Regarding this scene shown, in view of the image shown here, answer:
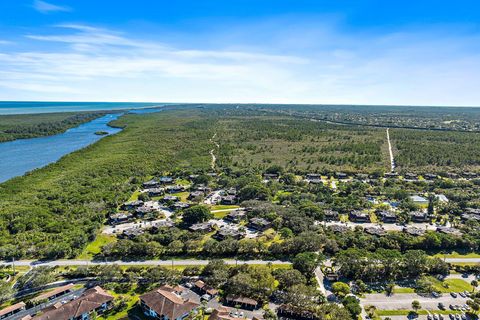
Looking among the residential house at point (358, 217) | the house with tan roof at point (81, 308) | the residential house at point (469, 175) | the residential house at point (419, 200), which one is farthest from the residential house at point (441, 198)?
the house with tan roof at point (81, 308)

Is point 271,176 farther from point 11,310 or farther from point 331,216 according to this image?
point 11,310

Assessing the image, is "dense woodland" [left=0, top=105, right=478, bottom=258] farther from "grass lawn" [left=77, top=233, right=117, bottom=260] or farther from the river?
the river

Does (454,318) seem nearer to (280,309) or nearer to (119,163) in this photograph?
(280,309)

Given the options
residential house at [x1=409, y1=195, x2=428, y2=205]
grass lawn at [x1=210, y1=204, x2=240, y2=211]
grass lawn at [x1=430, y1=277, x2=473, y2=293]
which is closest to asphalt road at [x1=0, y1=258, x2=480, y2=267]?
grass lawn at [x1=430, y1=277, x2=473, y2=293]

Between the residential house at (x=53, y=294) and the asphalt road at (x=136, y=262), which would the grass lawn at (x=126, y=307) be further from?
the asphalt road at (x=136, y=262)

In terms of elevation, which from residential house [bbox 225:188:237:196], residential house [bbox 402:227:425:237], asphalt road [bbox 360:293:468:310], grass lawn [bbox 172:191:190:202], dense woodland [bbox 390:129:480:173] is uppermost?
dense woodland [bbox 390:129:480:173]
